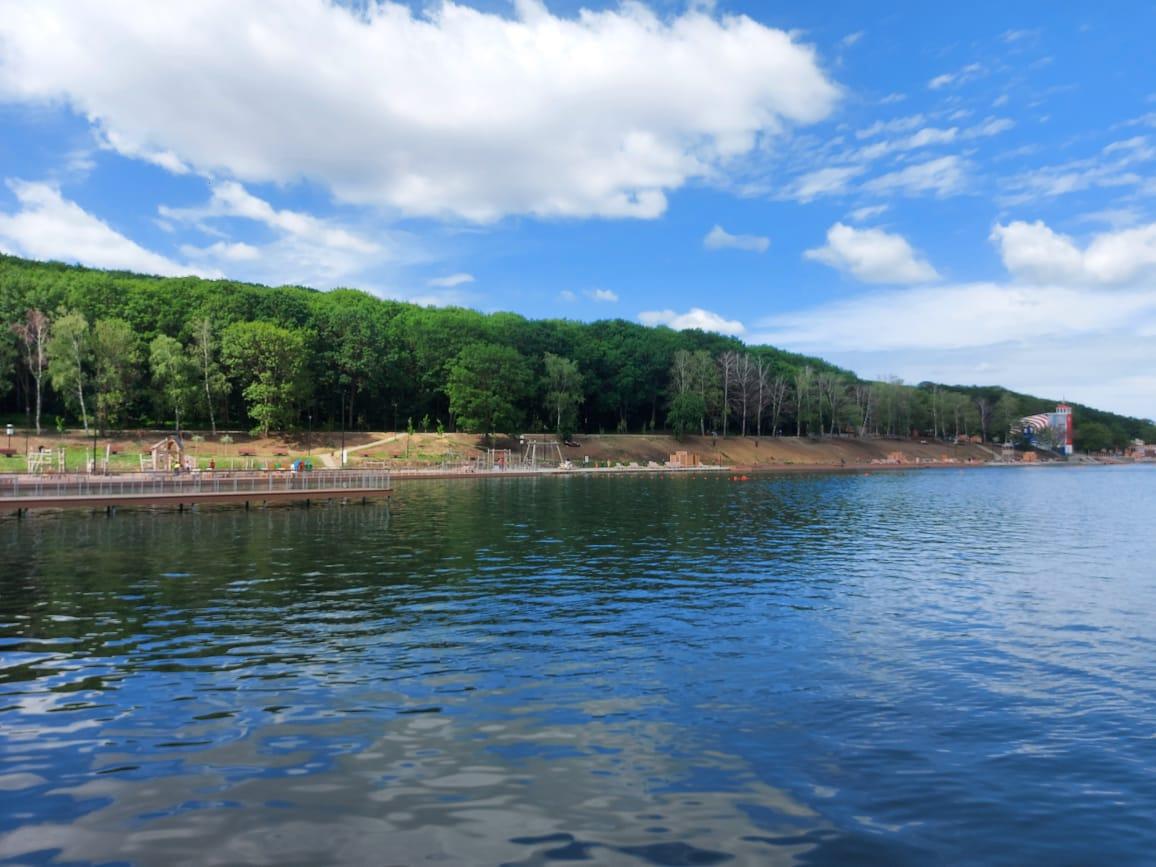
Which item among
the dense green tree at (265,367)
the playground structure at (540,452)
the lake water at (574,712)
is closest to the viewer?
the lake water at (574,712)

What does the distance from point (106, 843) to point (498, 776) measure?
5.18 metres

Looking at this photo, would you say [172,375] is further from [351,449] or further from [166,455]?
[166,455]

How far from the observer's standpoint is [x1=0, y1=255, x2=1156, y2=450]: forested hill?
101 m

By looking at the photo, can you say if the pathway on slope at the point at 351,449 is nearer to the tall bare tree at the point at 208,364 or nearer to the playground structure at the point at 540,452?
the tall bare tree at the point at 208,364

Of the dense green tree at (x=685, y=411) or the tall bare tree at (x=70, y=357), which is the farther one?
the dense green tree at (x=685, y=411)

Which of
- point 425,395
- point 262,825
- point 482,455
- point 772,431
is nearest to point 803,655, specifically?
point 262,825

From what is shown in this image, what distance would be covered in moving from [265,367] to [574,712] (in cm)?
10359

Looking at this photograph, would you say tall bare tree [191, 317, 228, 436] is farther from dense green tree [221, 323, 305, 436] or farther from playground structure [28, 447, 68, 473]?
playground structure [28, 447, 68, 473]

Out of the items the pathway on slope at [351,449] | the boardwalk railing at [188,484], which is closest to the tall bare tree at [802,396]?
the pathway on slope at [351,449]

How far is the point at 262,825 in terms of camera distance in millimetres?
9945

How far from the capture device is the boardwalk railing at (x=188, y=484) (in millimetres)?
50219

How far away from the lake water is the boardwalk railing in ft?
69.2

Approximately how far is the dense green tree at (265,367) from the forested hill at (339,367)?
234mm

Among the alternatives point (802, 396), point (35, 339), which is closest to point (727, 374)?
point (802, 396)
